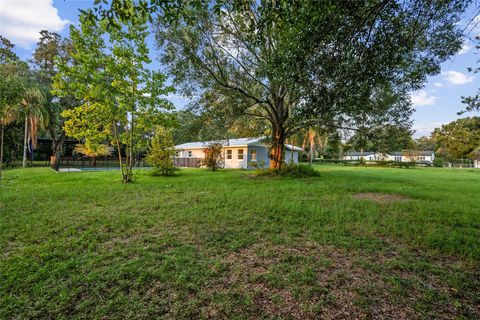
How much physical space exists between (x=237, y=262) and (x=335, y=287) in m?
1.18

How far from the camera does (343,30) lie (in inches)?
152

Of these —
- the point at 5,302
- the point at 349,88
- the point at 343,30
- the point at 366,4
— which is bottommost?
the point at 5,302

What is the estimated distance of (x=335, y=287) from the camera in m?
2.50

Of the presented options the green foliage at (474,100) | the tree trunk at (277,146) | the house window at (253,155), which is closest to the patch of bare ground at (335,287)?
the green foliage at (474,100)

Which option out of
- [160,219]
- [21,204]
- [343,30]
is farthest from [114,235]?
[343,30]

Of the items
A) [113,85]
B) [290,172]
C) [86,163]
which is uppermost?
[113,85]

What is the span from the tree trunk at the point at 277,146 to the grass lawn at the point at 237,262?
8.48 m

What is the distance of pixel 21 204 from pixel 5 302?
513 cm

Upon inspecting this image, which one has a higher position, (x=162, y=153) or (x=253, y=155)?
(x=253, y=155)

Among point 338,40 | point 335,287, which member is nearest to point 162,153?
point 338,40

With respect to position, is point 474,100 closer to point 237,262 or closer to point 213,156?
point 237,262

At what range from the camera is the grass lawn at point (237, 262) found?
85.8 inches

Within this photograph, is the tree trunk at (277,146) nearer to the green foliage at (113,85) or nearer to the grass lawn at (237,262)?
the green foliage at (113,85)

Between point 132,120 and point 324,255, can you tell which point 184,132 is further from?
point 324,255
